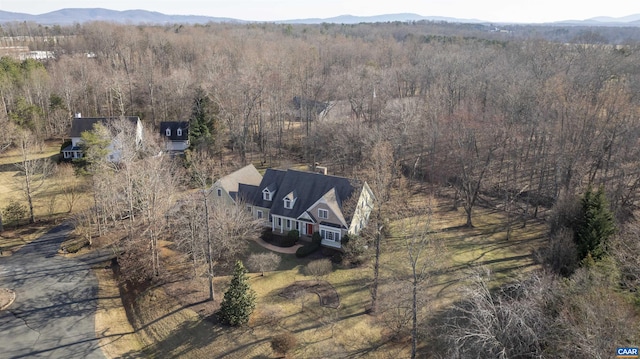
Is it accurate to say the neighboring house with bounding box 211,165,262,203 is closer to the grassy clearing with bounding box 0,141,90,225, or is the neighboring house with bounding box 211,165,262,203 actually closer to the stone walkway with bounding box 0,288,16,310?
the grassy clearing with bounding box 0,141,90,225

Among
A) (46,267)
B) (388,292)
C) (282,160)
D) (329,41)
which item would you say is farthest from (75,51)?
(388,292)

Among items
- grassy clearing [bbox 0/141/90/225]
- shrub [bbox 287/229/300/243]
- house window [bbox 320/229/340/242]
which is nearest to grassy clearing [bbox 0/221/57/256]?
grassy clearing [bbox 0/141/90/225]

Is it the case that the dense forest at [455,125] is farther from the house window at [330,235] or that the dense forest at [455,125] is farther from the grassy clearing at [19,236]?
the grassy clearing at [19,236]

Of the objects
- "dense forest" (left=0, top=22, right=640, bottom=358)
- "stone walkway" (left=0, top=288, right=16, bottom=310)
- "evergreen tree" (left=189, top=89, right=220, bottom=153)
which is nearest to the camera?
"dense forest" (left=0, top=22, right=640, bottom=358)

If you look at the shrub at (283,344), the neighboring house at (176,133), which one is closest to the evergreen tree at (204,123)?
the neighboring house at (176,133)

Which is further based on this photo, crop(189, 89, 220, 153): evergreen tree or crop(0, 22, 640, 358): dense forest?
crop(189, 89, 220, 153): evergreen tree

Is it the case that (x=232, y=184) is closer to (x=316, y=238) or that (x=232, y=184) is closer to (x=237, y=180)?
(x=237, y=180)
